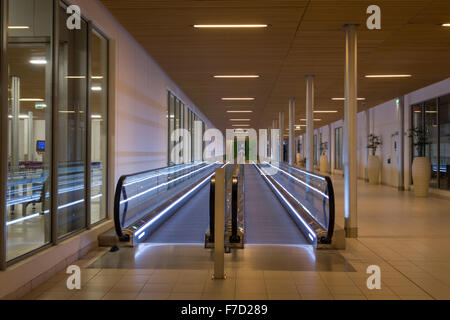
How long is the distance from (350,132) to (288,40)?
80.6 inches

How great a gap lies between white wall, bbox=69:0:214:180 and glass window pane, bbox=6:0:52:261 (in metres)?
0.71

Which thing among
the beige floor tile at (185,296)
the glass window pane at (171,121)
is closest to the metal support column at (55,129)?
the beige floor tile at (185,296)

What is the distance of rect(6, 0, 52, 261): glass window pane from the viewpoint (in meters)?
4.59

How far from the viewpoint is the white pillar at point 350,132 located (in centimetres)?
684

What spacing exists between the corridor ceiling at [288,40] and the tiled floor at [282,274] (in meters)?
3.33

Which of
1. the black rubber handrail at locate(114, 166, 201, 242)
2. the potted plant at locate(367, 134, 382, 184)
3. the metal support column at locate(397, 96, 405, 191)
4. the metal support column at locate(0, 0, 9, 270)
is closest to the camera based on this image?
the metal support column at locate(0, 0, 9, 270)

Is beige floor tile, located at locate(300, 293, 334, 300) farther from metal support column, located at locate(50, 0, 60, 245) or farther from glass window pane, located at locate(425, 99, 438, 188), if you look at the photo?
glass window pane, located at locate(425, 99, 438, 188)

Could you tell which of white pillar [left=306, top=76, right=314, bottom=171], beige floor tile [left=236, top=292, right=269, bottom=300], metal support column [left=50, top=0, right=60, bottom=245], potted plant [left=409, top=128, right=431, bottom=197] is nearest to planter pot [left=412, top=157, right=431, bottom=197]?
potted plant [left=409, top=128, right=431, bottom=197]

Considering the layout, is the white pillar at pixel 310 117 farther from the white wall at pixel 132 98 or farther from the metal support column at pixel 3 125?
the metal support column at pixel 3 125

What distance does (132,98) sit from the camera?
775 centimetres

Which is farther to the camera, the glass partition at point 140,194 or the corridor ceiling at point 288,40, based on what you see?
the corridor ceiling at point 288,40

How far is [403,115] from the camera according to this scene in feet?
49.7

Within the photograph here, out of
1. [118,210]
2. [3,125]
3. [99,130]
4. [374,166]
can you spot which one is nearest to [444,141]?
[374,166]
